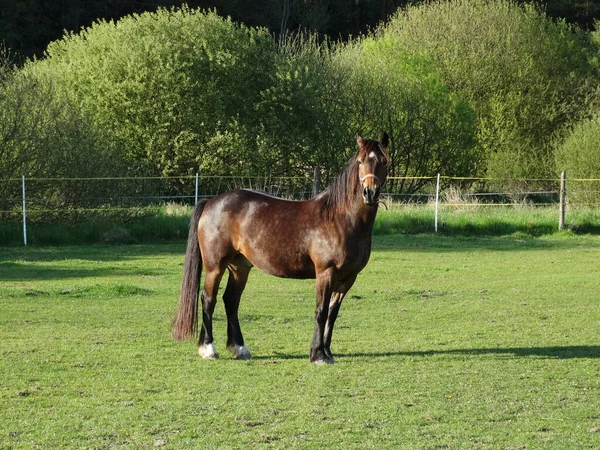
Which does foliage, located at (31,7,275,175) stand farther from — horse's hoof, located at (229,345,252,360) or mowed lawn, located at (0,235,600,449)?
horse's hoof, located at (229,345,252,360)

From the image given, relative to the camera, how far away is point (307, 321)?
37.7 feet

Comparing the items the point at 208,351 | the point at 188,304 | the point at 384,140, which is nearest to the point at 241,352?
the point at 208,351

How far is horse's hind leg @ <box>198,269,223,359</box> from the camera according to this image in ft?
29.7

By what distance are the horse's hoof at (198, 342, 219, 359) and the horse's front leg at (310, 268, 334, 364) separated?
95 cm

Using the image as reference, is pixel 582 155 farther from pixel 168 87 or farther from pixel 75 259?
pixel 75 259

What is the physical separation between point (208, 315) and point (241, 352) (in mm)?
505

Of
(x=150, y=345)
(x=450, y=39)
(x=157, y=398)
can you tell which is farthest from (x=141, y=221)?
(x=450, y=39)

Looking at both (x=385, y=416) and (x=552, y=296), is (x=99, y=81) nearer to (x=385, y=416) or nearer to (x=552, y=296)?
(x=552, y=296)

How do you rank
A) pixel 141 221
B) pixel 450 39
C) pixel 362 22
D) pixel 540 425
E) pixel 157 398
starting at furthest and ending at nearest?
pixel 362 22
pixel 450 39
pixel 141 221
pixel 157 398
pixel 540 425

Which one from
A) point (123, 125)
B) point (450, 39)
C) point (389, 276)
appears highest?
point (450, 39)

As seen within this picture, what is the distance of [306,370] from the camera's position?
27.6ft

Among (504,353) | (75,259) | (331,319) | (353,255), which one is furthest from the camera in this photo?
(75,259)

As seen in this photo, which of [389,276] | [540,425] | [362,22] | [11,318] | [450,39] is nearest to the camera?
[540,425]

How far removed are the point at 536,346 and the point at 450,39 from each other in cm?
3596
